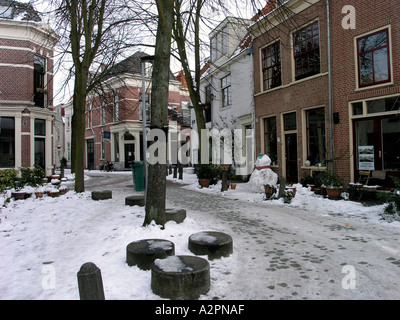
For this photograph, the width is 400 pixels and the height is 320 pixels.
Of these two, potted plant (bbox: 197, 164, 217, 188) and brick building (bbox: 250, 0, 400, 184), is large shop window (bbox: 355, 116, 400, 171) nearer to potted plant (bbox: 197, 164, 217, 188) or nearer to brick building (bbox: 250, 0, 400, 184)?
brick building (bbox: 250, 0, 400, 184)

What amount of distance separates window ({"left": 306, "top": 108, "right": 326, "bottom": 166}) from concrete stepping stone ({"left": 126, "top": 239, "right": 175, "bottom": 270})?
8576 mm

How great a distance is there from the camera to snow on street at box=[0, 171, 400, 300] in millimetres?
3312

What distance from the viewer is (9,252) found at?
15.3 feet

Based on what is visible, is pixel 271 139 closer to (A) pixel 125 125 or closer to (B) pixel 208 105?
(B) pixel 208 105

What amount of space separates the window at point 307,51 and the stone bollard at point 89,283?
11235 mm

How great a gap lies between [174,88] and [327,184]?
26787 millimetres

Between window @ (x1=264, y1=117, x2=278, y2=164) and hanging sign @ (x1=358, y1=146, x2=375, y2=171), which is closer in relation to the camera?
hanging sign @ (x1=358, y1=146, x2=375, y2=171)

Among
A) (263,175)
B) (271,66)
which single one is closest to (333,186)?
(263,175)

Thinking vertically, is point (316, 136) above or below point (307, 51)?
below

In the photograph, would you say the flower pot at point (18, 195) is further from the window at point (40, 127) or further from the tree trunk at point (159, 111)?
the window at point (40, 127)

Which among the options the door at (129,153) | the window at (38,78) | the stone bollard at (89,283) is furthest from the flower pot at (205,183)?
the door at (129,153)

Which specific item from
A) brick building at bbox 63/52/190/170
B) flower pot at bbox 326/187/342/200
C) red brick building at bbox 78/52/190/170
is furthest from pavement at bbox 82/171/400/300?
red brick building at bbox 78/52/190/170

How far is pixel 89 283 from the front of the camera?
2479mm

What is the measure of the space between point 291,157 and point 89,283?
11.5m
